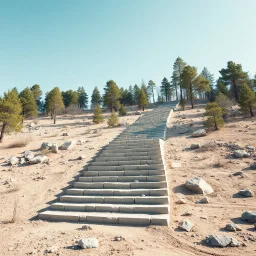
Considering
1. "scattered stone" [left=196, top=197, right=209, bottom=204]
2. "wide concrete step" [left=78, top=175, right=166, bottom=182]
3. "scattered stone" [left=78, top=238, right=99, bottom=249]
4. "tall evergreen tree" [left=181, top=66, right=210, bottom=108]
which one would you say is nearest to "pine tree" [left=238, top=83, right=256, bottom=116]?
"tall evergreen tree" [left=181, top=66, right=210, bottom=108]

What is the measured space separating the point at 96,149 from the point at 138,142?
Result: 11.1 feet

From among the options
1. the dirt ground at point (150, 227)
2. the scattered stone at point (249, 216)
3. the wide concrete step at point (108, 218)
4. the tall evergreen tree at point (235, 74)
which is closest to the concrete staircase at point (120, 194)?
the wide concrete step at point (108, 218)

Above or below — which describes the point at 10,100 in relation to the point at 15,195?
above

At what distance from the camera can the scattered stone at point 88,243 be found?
19.0 ft

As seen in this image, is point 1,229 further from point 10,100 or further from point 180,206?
point 10,100

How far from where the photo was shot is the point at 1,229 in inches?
290

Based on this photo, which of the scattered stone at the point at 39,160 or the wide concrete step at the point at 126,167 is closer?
the wide concrete step at the point at 126,167

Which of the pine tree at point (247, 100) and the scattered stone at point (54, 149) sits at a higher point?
the pine tree at point (247, 100)

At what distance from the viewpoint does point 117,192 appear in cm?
911

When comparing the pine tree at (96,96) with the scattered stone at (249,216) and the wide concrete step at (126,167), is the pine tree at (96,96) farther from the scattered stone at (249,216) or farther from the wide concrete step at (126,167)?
the scattered stone at (249,216)

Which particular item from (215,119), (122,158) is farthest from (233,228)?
(215,119)

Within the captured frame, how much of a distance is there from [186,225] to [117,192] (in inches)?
134

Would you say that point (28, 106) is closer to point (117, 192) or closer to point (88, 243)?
point (117, 192)

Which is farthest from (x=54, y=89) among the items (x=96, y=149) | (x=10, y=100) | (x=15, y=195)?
(x=15, y=195)
